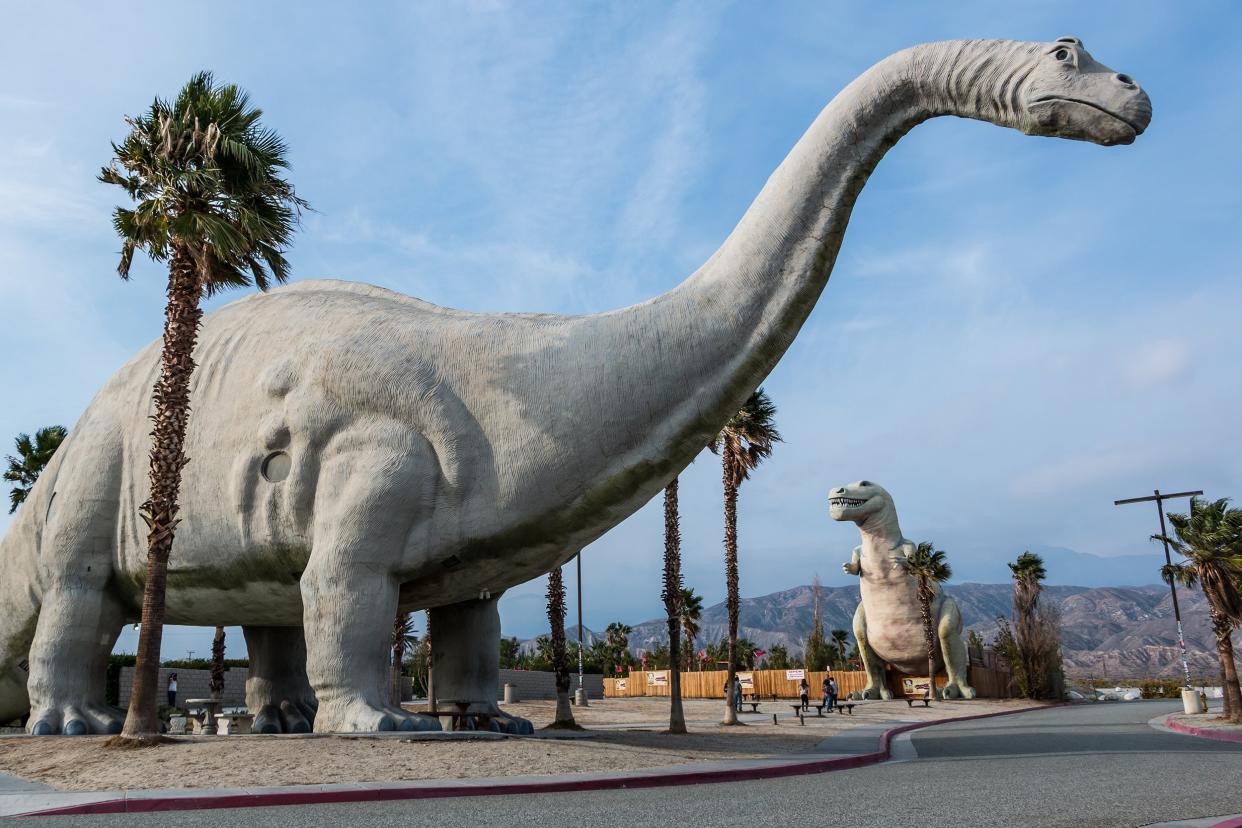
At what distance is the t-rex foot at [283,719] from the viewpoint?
13.5 metres

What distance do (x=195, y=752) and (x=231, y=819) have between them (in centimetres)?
346

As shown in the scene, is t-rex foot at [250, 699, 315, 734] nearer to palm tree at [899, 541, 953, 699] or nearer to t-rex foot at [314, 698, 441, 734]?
t-rex foot at [314, 698, 441, 734]

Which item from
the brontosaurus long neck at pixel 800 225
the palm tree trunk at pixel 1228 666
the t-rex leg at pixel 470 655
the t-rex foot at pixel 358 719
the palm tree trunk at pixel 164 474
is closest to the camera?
the brontosaurus long neck at pixel 800 225

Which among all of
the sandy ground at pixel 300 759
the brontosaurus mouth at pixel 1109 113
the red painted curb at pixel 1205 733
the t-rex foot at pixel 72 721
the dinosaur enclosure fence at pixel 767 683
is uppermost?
the brontosaurus mouth at pixel 1109 113

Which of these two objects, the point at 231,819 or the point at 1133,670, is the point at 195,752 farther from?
the point at 1133,670

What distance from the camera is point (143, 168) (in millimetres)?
13117

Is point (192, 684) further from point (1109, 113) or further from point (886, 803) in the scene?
point (1109, 113)

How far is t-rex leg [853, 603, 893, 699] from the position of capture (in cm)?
3509

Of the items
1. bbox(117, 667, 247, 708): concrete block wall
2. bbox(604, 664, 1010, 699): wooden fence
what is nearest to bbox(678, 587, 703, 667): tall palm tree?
bbox(604, 664, 1010, 699): wooden fence

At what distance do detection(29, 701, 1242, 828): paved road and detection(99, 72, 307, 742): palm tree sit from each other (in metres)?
5.07

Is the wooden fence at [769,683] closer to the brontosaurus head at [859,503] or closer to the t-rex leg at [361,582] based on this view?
the brontosaurus head at [859,503]

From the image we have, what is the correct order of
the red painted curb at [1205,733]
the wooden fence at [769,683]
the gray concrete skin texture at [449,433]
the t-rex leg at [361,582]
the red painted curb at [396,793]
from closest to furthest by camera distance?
the red painted curb at [396,793], the gray concrete skin texture at [449,433], the t-rex leg at [361,582], the red painted curb at [1205,733], the wooden fence at [769,683]

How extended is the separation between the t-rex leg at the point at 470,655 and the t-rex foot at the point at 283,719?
2181 mm

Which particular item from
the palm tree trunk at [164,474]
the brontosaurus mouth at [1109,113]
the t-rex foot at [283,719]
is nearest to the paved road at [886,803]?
the palm tree trunk at [164,474]
